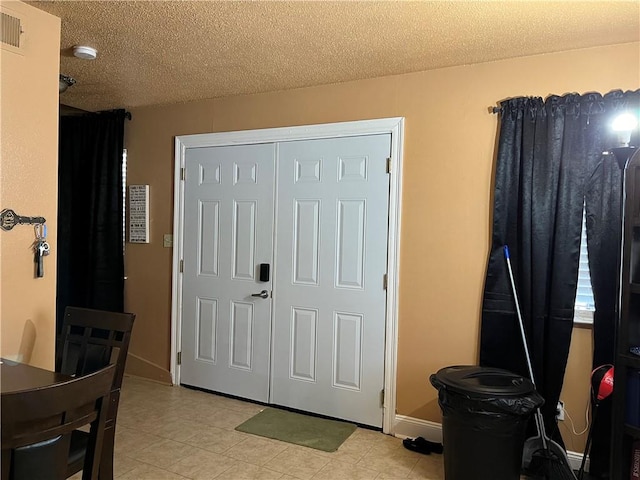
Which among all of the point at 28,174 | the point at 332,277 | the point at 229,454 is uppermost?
the point at 28,174

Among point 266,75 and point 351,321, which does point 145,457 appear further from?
point 266,75

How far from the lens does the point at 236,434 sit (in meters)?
3.23

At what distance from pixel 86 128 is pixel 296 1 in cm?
304

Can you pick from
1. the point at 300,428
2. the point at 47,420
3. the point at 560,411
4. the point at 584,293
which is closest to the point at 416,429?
the point at 300,428

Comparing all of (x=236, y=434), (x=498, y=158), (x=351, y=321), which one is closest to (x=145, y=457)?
(x=236, y=434)

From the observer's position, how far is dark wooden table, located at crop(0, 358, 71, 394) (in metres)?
1.71

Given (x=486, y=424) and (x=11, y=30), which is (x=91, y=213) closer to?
(x=11, y=30)

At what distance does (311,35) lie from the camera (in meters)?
2.65

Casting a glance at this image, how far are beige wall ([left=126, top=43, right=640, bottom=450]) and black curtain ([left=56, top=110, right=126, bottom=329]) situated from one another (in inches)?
73.0

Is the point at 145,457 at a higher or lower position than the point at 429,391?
lower

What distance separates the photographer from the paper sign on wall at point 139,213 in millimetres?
4297

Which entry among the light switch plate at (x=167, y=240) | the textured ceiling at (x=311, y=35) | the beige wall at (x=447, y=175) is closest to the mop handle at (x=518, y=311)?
the beige wall at (x=447, y=175)

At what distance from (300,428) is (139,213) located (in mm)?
2376

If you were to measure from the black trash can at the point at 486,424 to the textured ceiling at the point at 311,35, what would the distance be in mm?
1867
